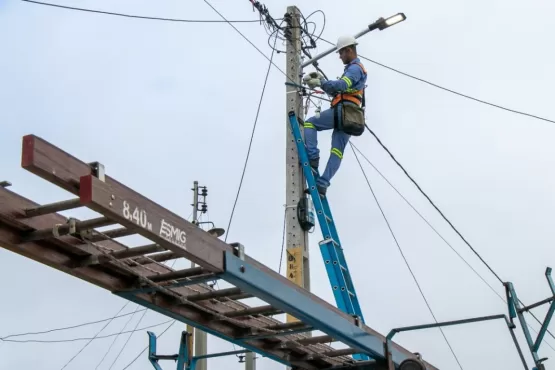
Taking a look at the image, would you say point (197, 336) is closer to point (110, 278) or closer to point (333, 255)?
point (333, 255)

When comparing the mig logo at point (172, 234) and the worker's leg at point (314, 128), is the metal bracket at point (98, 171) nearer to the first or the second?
the mig logo at point (172, 234)

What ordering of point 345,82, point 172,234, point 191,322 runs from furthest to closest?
point 345,82, point 191,322, point 172,234

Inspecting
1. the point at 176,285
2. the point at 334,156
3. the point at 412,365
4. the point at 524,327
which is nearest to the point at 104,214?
the point at 176,285

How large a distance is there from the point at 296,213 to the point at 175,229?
4994mm

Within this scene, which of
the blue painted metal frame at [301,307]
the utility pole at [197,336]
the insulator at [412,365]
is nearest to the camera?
the blue painted metal frame at [301,307]

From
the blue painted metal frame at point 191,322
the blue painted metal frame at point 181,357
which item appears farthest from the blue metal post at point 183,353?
the blue painted metal frame at point 191,322

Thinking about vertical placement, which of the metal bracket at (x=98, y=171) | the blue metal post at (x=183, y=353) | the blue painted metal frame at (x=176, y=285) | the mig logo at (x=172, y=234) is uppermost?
the metal bracket at (x=98, y=171)

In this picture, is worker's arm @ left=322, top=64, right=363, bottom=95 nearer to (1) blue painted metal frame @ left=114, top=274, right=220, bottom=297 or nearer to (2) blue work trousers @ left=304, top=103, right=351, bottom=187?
(2) blue work trousers @ left=304, top=103, right=351, bottom=187

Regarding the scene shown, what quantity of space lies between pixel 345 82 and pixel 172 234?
5134mm

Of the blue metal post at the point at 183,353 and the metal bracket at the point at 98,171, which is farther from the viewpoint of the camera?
the blue metal post at the point at 183,353

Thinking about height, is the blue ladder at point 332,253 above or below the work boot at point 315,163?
below

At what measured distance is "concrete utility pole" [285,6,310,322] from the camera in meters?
9.88

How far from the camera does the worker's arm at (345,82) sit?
9.68 m

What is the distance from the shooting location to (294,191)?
1024 cm
